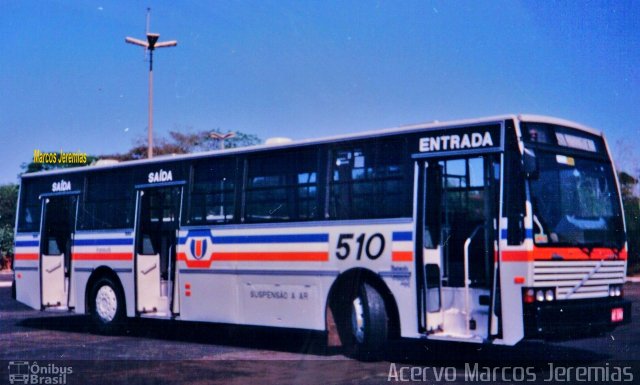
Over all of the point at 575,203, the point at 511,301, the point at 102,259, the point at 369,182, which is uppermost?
the point at 369,182

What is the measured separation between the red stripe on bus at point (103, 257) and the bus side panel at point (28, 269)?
105 centimetres

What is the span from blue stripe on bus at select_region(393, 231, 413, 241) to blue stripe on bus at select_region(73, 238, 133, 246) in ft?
19.1

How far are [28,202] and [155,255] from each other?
394 cm

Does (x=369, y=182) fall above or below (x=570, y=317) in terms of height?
above

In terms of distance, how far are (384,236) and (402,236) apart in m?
0.31

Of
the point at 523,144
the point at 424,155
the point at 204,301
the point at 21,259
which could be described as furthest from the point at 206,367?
the point at 21,259

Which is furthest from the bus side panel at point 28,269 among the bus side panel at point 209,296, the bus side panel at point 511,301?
the bus side panel at point 511,301

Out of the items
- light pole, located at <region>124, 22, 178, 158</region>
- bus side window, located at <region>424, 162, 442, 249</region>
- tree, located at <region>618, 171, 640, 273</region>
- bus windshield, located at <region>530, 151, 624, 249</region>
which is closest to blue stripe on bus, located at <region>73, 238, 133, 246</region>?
bus side window, located at <region>424, 162, 442, 249</region>

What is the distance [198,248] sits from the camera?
45.4 feet

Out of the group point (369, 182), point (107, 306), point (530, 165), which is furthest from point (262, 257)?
point (530, 165)

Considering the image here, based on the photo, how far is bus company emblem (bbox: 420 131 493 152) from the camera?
407 inches

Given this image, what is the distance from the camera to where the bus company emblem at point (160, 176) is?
14562 mm

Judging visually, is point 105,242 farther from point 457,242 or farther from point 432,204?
point 457,242

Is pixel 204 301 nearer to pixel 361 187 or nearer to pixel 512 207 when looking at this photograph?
pixel 361 187
